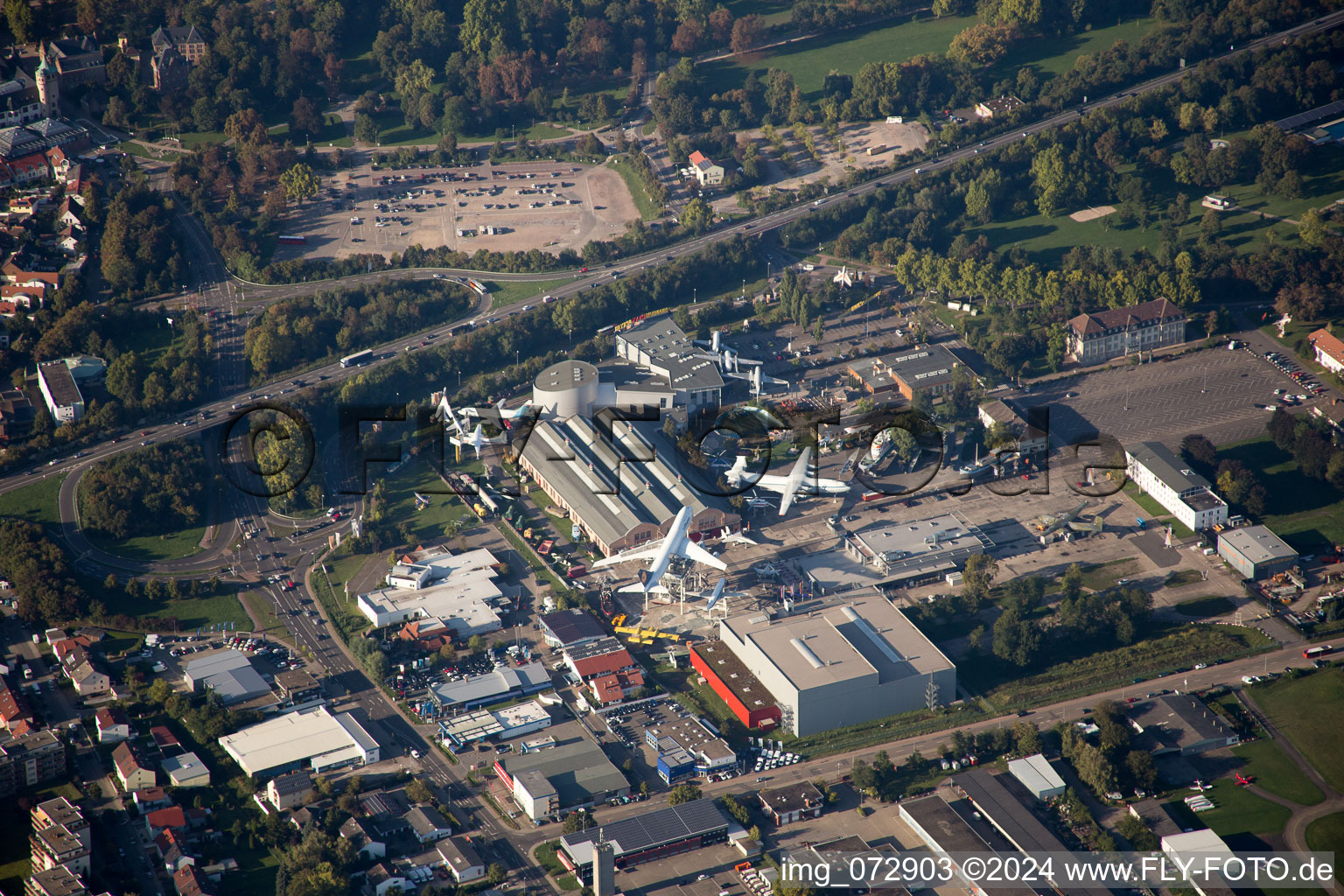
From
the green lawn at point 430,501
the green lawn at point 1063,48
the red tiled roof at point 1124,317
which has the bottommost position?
the green lawn at point 430,501

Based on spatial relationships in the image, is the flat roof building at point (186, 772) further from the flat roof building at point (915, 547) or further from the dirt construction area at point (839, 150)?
the dirt construction area at point (839, 150)

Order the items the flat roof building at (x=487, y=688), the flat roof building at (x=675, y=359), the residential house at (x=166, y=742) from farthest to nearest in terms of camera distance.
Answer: the flat roof building at (x=675, y=359) → the flat roof building at (x=487, y=688) → the residential house at (x=166, y=742)

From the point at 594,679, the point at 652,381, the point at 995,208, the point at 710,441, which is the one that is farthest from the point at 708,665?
the point at 995,208

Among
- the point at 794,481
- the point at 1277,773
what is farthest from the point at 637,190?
the point at 1277,773

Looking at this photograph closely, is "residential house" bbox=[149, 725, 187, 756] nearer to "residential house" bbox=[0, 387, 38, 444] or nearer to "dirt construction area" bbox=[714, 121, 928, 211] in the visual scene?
"residential house" bbox=[0, 387, 38, 444]

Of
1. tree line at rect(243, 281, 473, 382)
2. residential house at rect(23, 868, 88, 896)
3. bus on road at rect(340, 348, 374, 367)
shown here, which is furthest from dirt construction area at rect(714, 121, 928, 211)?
residential house at rect(23, 868, 88, 896)

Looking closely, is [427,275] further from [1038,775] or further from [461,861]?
[1038,775]

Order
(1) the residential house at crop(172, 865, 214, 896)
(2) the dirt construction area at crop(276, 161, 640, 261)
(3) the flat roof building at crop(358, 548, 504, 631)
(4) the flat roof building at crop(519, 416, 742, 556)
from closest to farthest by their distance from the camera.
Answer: (1) the residential house at crop(172, 865, 214, 896) < (3) the flat roof building at crop(358, 548, 504, 631) < (4) the flat roof building at crop(519, 416, 742, 556) < (2) the dirt construction area at crop(276, 161, 640, 261)

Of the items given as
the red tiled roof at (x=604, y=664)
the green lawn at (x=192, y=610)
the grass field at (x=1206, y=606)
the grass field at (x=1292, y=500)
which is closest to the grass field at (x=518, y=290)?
the green lawn at (x=192, y=610)
